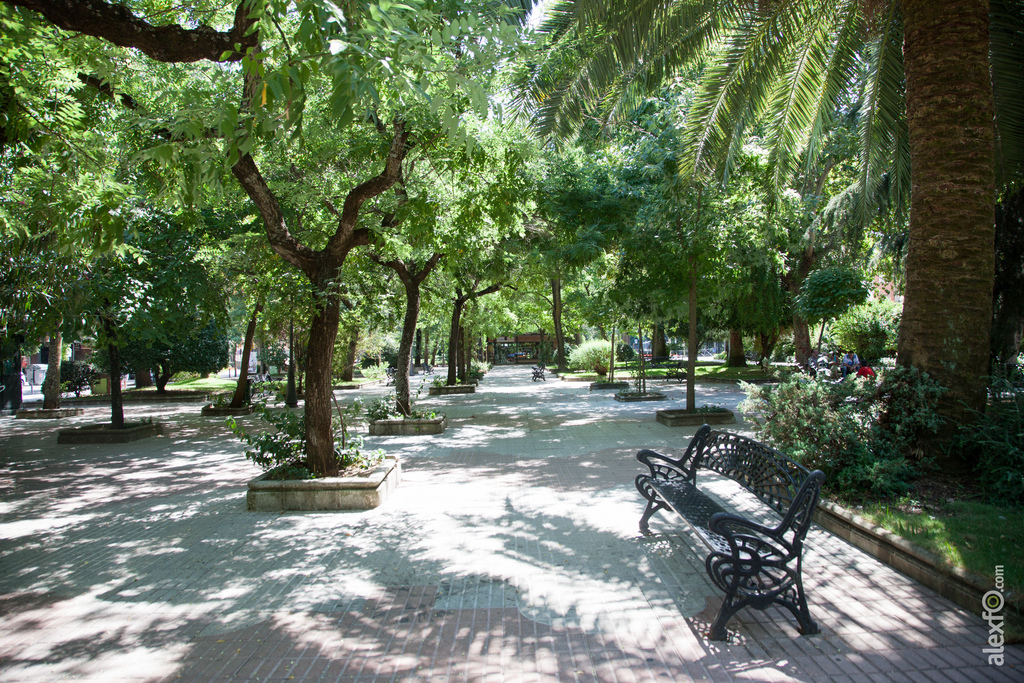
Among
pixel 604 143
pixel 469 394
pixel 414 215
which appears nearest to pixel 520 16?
pixel 414 215

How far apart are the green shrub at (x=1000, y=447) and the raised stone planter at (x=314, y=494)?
591cm

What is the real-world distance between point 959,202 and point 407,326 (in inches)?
421

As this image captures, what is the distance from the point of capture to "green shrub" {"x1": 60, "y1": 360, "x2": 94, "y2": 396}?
25.2 meters

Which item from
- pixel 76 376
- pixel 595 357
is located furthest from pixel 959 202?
pixel 76 376

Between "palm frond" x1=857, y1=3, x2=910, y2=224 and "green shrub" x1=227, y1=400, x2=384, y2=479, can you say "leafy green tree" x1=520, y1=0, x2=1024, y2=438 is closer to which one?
"palm frond" x1=857, y1=3, x2=910, y2=224

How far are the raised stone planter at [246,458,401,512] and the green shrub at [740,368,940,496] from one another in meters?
4.49

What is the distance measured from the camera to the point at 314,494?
6.51 m

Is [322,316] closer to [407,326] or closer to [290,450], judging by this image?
[290,450]

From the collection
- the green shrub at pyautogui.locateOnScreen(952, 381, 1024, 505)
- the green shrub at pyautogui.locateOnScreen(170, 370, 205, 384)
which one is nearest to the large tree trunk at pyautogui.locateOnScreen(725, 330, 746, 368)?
the green shrub at pyautogui.locateOnScreen(952, 381, 1024, 505)

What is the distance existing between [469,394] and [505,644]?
20.4 metres

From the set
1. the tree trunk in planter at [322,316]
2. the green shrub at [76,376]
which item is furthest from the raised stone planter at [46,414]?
the tree trunk in planter at [322,316]

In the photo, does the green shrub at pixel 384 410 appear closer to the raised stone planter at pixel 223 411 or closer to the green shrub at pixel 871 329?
the raised stone planter at pixel 223 411

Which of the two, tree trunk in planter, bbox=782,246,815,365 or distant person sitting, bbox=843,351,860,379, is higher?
tree trunk in planter, bbox=782,246,815,365

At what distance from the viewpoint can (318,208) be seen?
444 inches
